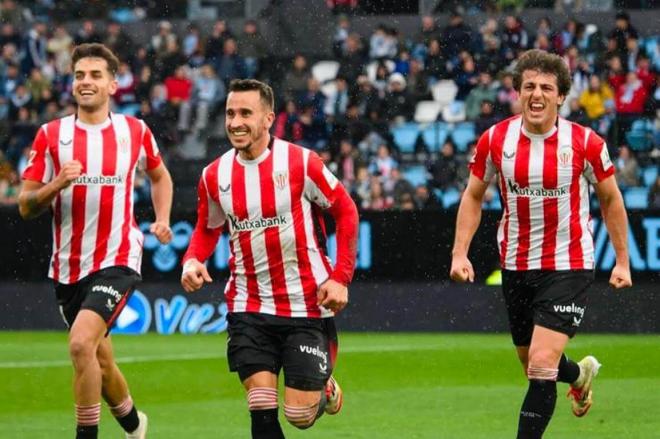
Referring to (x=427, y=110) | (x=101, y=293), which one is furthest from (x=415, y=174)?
(x=101, y=293)

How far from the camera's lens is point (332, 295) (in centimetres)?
721

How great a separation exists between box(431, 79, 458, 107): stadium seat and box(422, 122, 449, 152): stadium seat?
1475 mm

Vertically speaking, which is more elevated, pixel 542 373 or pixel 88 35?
pixel 88 35

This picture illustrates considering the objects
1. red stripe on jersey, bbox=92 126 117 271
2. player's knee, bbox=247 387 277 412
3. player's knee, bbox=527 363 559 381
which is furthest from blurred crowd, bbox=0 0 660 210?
player's knee, bbox=247 387 277 412

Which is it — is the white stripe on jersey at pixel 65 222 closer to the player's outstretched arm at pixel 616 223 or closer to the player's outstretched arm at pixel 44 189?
the player's outstretched arm at pixel 44 189

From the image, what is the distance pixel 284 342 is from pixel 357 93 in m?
14.2

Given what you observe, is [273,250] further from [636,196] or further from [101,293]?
[636,196]

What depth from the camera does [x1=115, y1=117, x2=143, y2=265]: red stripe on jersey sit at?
8.15 m

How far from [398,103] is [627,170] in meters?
4.17

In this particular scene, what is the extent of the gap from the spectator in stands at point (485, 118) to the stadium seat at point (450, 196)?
1.26 m

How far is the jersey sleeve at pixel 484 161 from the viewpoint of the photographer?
8.20 m

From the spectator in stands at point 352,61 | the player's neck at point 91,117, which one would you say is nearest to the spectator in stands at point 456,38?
the spectator in stands at point 352,61

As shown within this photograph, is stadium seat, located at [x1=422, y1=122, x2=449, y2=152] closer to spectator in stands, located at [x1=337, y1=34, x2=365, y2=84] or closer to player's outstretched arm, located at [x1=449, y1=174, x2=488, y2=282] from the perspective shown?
spectator in stands, located at [x1=337, y1=34, x2=365, y2=84]

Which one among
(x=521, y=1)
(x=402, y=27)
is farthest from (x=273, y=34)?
(x=521, y=1)
